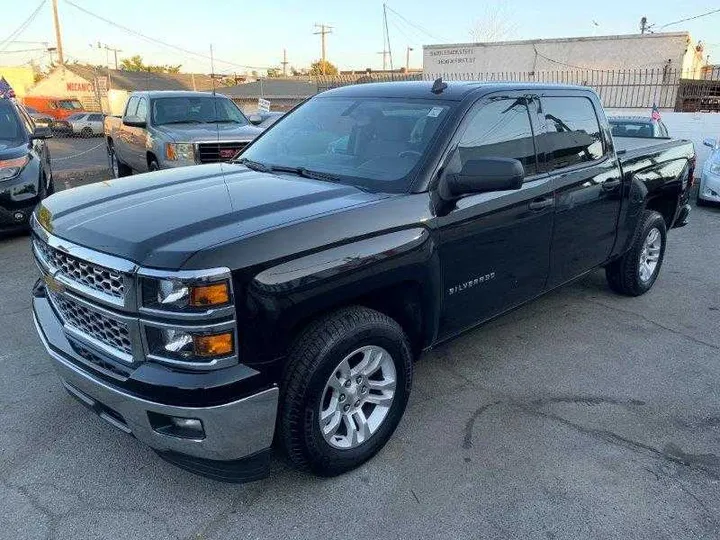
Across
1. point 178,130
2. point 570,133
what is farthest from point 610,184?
point 178,130

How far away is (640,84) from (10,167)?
18627 millimetres

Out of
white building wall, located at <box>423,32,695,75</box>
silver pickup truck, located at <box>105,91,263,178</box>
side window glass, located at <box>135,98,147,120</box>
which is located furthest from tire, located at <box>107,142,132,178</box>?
white building wall, located at <box>423,32,695,75</box>

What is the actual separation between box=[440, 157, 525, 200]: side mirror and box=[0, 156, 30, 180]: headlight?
20.0ft

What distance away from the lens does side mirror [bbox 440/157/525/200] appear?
2.97m

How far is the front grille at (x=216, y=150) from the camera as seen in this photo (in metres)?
8.66

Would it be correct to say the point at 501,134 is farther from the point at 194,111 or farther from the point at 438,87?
the point at 194,111

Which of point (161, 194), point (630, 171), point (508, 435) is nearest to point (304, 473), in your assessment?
point (508, 435)

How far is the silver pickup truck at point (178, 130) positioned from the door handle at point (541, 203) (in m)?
5.51

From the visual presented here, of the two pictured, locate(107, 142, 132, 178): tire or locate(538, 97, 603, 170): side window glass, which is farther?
locate(107, 142, 132, 178): tire

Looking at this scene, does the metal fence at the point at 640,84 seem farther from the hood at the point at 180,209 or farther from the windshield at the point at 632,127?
the hood at the point at 180,209

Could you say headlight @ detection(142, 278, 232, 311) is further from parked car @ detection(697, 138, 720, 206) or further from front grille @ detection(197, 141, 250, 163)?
parked car @ detection(697, 138, 720, 206)

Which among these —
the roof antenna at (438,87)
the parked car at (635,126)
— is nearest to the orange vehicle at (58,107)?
the parked car at (635,126)

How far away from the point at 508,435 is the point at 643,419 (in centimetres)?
88

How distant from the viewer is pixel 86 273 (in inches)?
99.9
